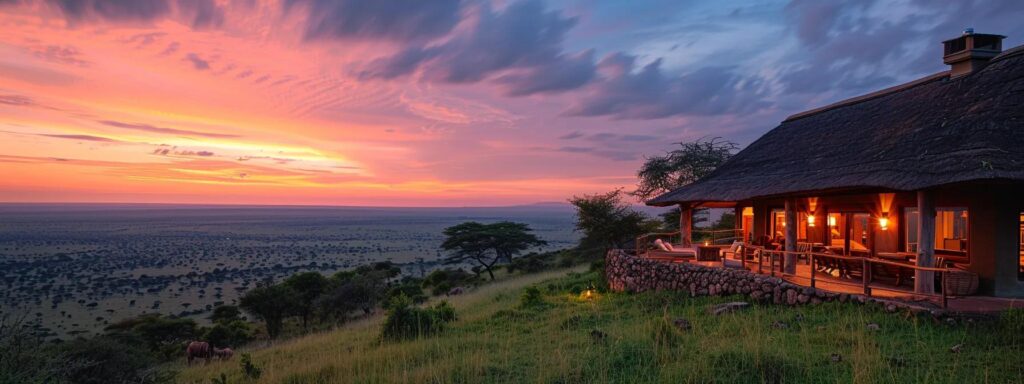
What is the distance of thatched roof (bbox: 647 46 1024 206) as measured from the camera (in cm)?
940

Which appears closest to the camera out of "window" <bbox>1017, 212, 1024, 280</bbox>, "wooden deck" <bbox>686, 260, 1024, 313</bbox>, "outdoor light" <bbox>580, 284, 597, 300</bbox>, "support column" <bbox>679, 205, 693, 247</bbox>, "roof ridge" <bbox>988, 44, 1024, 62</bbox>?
"wooden deck" <bbox>686, 260, 1024, 313</bbox>

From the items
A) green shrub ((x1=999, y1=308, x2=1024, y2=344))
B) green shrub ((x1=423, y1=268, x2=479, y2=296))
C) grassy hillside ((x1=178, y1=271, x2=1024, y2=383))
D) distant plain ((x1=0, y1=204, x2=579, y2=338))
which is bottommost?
distant plain ((x1=0, y1=204, x2=579, y2=338))

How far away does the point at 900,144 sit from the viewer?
456 inches

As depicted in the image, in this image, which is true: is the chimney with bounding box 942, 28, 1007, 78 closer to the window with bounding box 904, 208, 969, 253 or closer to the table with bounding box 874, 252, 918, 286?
the window with bounding box 904, 208, 969, 253

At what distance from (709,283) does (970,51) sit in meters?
8.23

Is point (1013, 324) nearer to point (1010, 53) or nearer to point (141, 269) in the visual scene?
point (1010, 53)

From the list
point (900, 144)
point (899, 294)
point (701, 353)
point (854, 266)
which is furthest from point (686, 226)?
point (701, 353)

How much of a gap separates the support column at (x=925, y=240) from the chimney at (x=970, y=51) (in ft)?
18.7

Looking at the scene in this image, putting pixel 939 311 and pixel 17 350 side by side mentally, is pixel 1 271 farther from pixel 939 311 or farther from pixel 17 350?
pixel 939 311

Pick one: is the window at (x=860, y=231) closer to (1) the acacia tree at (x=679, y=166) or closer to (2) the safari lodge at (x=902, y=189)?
(2) the safari lodge at (x=902, y=189)

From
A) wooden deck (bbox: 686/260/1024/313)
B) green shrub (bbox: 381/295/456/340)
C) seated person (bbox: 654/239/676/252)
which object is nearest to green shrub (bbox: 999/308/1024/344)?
wooden deck (bbox: 686/260/1024/313)

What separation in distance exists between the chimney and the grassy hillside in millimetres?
8105

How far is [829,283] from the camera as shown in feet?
35.6

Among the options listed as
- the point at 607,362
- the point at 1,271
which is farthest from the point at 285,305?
the point at 1,271
